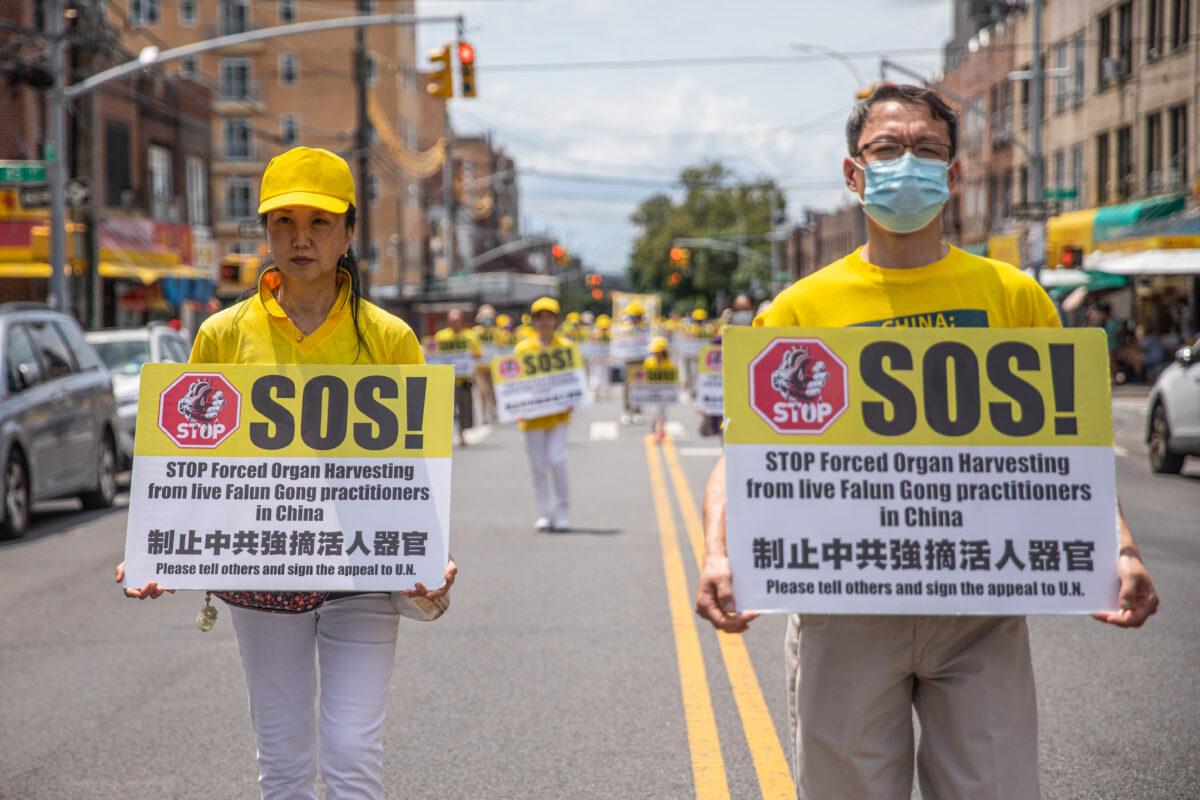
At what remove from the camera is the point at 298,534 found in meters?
4.06

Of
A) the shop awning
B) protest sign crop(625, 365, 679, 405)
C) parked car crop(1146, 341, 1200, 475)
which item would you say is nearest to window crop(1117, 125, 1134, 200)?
the shop awning

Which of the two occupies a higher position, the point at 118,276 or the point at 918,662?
the point at 118,276

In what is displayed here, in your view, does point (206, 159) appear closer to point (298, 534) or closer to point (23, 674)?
point (23, 674)

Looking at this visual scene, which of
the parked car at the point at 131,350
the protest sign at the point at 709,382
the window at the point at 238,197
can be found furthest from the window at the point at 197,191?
the protest sign at the point at 709,382

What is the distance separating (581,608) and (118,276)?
31.5 meters

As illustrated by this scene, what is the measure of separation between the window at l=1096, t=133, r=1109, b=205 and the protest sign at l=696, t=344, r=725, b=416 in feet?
84.7

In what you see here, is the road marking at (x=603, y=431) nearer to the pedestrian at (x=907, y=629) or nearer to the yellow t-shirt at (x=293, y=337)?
the yellow t-shirt at (x=293, y=337)

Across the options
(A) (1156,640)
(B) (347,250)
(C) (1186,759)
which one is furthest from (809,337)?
(A) (1156,640)

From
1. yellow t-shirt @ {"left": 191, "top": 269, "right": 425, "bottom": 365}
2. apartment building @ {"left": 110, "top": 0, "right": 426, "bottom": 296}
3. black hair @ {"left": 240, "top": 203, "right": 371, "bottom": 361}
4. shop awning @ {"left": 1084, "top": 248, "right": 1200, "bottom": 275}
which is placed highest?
apartment building @ {"left": 110, "top": 0, "right": 426, "bottom": 296}

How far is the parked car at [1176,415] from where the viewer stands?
16422 millimetres

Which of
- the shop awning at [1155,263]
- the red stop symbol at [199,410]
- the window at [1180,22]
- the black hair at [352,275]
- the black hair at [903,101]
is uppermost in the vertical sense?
the window at [1180,22]

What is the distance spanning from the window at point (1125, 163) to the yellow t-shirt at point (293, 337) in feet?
126

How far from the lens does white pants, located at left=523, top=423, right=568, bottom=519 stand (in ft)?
43.0

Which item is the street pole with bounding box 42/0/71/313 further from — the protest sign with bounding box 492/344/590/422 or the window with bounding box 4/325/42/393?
the protest sign with bounding box 492/344/590/422
